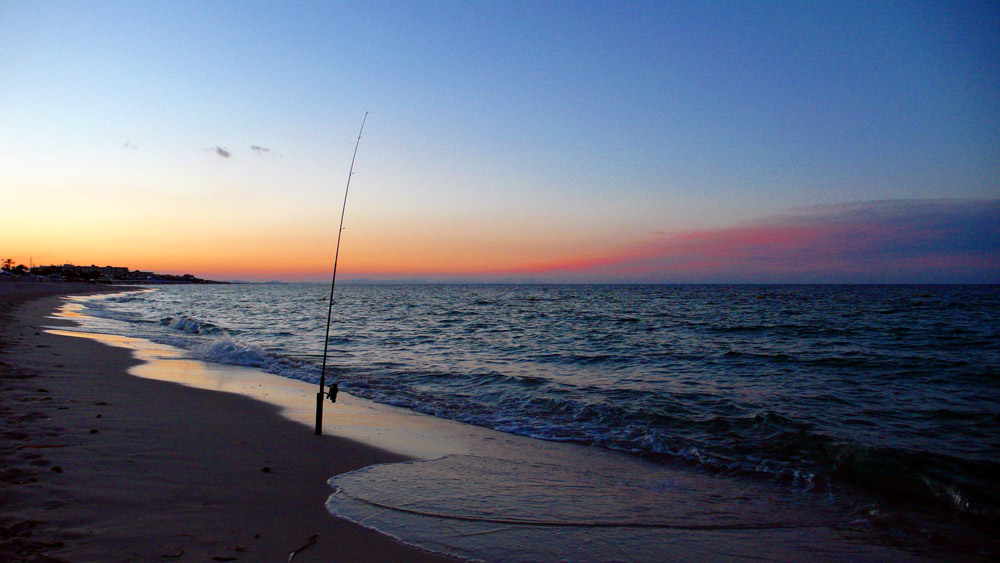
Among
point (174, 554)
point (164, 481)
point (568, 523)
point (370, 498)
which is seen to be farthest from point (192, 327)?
point (568, 523)

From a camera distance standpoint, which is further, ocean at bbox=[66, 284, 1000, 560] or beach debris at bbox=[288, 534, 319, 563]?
ocean at bbox=[66, 284, 1000, 560]

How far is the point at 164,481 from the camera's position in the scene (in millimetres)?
4391

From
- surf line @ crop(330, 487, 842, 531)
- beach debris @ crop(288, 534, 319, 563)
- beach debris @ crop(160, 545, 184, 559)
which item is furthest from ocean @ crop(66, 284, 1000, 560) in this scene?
beach debris @ crop(160, 545, 184, 559)

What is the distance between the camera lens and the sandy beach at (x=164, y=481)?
329 centimetres

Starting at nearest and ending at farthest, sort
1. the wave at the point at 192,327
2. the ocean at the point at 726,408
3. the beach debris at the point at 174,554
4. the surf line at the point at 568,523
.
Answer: the beach debris at the point at 174,554
the surf line at the point at 568,523
the ocean at the point at 726,408
the wave at the point at 192,327

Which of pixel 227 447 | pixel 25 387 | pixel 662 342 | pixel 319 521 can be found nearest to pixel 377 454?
pixel 227 447

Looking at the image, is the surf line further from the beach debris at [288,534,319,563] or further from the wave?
the wave

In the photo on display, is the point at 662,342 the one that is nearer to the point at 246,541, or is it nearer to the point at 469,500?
the point at 469,500

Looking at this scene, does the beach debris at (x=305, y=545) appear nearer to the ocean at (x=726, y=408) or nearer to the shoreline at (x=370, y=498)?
the shoreline at (x=370, y=498)

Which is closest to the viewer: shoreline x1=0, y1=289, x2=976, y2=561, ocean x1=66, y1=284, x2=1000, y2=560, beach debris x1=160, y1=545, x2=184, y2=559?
beach debris x1=160, y1=545, x2=184, y2=559

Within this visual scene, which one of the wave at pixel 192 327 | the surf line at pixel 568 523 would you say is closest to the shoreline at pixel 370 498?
the surf line at pixel 568 523

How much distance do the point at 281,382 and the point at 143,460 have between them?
643 centimetres

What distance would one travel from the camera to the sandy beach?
129 inches

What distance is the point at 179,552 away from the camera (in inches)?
126
